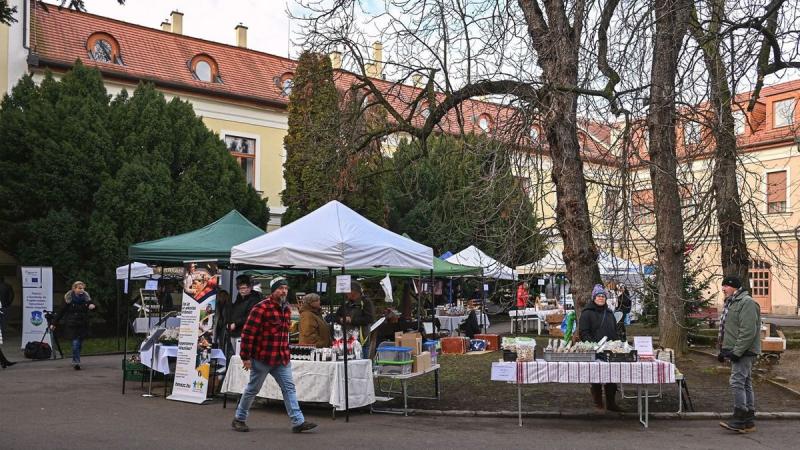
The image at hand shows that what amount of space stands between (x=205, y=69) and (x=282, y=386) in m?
24.2

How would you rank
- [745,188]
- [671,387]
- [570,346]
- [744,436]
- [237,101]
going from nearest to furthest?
[744,436] < [570,346] < [671,387] < [745,188] < [237,101]

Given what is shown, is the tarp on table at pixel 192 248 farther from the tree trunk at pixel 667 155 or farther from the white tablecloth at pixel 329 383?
the tree trunk at pixel 667 155

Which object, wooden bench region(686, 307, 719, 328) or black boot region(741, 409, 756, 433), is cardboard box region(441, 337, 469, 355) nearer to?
wooden bench region(686, 307, 719, 328)

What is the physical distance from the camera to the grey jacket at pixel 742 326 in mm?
8779

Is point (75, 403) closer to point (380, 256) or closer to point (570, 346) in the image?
point (380, 256)

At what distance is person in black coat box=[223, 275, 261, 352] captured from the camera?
12.1m

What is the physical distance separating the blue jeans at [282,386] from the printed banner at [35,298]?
1193cm

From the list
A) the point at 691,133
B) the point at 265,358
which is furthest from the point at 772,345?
the point at 265,358

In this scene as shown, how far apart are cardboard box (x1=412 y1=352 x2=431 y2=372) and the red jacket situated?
2.34 m

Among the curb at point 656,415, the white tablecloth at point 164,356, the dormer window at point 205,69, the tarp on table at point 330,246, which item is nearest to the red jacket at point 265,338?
the tarp on table at point 330,246

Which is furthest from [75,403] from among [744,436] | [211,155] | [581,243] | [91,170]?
[211,155]

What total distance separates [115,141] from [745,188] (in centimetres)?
1790

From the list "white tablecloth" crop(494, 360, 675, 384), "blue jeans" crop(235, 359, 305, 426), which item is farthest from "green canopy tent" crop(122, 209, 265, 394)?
"white tablecloth" crop(494, 360, 675, 384)

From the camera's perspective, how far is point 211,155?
24.5 m
